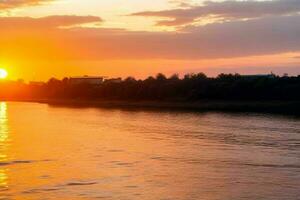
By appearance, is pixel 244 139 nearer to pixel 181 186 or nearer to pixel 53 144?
pixel 53 144

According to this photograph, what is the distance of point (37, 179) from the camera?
2691 centimetres

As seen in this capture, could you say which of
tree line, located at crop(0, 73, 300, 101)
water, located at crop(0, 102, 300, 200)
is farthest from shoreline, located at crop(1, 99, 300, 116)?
water, located at crop(0, 102, 300, 200)

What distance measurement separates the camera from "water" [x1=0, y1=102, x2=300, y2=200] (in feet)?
80.8

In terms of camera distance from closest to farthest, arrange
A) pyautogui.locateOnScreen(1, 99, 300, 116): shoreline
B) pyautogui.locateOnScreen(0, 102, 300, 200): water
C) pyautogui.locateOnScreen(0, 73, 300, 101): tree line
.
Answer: pyautogui.locateOnScreen(0, 102, 300, 200): water → pyautogui.locateOnScreen(1, 99, 300, 116): shoreline → pyautogui.locateOnScreen(0, 73, 300, 101): tree line

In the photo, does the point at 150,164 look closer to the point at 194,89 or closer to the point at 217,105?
the point at 217,105

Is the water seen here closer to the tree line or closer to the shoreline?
the shoreline

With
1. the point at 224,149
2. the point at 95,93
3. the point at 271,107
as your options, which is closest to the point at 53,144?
the point at 224,149

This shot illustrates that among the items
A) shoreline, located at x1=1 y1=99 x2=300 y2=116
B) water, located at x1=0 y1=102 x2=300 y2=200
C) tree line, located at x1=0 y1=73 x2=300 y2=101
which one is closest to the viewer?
water, located at x1=0 y1=102 x2=300 y2=200

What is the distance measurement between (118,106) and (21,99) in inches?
2565

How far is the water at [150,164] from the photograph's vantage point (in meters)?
24.6

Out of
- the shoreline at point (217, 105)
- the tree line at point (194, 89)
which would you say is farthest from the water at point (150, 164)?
the tree line at point (194, 89)

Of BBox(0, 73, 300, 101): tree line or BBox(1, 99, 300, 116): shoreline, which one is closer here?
BBox(1, 99, 300, 116): shoreline

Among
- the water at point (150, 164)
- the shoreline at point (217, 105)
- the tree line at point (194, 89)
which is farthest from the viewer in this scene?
the tree line at point (194, 89)

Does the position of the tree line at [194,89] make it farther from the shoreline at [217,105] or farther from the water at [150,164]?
the water at [150,164]
